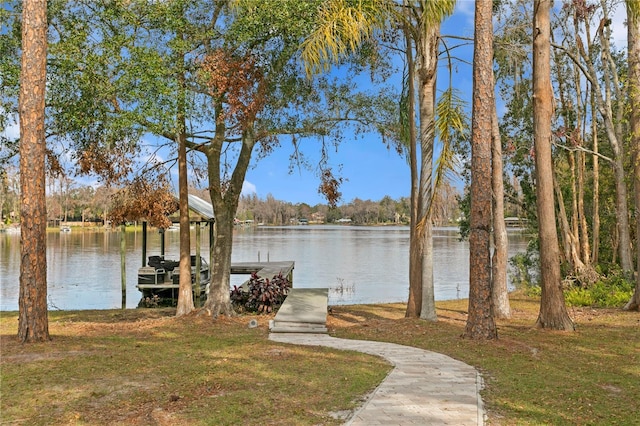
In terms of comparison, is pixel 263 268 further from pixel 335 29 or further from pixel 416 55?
pixel 335 29

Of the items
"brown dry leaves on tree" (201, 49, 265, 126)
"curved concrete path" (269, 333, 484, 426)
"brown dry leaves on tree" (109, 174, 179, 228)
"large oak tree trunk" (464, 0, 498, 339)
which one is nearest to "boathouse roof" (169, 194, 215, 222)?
"brown dry leaves on tree" (109, 174, 179, 228)

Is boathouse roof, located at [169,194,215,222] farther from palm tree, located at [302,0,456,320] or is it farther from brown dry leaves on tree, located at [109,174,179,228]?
palm tree, located at [302,0,456,320]

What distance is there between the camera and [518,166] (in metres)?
20.1

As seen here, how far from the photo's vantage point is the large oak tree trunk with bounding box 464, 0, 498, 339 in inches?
313

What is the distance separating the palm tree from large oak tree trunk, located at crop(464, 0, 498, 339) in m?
1.17

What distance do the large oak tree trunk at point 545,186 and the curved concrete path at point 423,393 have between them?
3.20 metres

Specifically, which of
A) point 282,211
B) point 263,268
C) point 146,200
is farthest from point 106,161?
point 282,211

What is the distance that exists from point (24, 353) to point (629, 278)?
14854 millimetres

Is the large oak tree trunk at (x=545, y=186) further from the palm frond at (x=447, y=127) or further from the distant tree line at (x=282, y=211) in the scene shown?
the distant tree line at (x=282, y=211)

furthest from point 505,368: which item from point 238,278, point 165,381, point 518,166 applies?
point 238,278

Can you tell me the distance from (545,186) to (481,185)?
7.60 feet

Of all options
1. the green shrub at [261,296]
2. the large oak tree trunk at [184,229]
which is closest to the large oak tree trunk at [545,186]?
the green shrub at [261,296]

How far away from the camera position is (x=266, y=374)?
595 cm

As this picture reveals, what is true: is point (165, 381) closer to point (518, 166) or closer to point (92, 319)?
point (92, 319)
